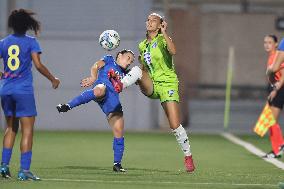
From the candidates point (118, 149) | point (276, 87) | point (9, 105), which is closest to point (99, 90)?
point (118, 149)

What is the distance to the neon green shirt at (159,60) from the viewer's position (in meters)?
14.8

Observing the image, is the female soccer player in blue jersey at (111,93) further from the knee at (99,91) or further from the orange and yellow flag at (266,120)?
the orange and yellow flag at (266,120)

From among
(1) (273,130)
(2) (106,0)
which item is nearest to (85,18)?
(2) (106,0)

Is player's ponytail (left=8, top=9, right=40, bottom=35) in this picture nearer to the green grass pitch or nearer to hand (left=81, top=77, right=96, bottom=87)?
hand (left=81, top=77, right=96, bottom=87)

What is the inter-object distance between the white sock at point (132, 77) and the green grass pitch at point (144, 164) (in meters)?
1.27

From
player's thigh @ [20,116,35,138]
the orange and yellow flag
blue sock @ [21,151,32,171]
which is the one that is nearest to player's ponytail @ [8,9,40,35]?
player's thigh @ [20,116,35,138]

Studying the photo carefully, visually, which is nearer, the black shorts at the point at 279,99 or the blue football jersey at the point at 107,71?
the blue football jersey at the point at 107,71

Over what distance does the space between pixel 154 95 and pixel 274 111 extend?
13.1 ft

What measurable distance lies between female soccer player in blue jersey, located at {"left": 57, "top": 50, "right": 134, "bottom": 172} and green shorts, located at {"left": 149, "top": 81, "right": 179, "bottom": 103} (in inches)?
20.9

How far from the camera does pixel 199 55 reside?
163 feet

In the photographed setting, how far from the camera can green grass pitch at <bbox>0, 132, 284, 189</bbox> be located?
41.4 feet

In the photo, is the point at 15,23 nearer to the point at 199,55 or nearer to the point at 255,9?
the point at 199,55

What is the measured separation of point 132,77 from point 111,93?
406 mm


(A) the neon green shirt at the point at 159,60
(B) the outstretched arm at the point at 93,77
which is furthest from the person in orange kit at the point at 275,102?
(B) the outstretched arm at the point at 93,77
